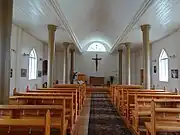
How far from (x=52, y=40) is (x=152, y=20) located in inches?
182

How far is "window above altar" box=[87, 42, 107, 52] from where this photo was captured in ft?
70.3

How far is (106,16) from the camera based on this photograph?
443 inches

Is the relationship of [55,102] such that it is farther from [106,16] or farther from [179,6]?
[106,16]

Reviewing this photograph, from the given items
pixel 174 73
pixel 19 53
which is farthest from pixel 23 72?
pixel 174 73

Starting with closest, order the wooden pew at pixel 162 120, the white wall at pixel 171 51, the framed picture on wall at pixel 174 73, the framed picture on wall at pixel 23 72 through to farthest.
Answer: the wooden pew at pixel 162 120
the white wall at pixel 171 51
the framed picture on wall at pixel 174 73
the framed picture on wall at pixel 23 72

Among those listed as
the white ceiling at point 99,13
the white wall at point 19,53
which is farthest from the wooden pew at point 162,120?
the white wall at point 19,53

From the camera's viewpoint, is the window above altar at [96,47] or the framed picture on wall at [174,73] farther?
the window above altar at [96,47]

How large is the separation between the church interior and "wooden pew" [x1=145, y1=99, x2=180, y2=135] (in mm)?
14

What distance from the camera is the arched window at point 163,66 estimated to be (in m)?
13.6

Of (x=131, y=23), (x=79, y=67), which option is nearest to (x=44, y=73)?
(x=79, y=67)

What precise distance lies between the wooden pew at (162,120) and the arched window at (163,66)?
946 centimetres

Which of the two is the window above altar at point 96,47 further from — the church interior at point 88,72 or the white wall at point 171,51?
the white wall at point 171,51

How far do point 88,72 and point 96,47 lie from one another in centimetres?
271

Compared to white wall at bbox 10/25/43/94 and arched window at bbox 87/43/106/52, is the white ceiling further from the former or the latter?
arched window at bbox 87/43/106/52
